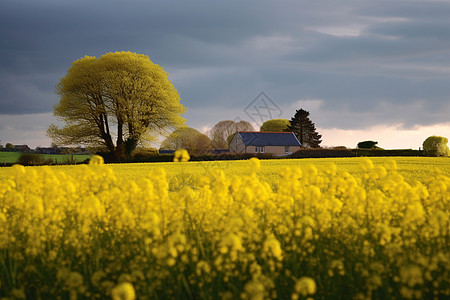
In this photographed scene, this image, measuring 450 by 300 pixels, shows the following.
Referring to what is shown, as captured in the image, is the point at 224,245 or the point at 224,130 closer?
the point at 224,245

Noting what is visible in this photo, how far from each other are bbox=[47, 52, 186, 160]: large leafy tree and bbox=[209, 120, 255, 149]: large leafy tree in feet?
96.1

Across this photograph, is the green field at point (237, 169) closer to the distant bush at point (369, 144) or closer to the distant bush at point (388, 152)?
the distant bush at point (388, 152)

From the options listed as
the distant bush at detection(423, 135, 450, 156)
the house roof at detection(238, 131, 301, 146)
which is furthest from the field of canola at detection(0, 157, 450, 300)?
the house roof at detection(238, 131, 301, 146)

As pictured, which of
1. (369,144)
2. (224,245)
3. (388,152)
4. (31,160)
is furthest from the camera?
(369,144)

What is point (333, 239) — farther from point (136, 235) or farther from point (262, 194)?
point (136, 235)

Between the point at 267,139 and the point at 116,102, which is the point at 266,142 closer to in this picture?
the point at 267,139

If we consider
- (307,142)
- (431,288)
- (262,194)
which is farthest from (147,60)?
(307,142)

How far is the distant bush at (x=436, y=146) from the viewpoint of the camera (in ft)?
140

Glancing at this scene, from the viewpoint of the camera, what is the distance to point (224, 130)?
69.1 m

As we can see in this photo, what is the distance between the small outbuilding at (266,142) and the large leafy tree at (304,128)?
1005 cm

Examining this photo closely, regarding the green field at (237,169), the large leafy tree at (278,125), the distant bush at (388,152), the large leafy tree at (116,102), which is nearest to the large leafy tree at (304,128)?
the large leafy tree at (278,125)

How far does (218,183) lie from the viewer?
6371 mm

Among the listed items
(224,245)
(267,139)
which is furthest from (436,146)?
(224,245)

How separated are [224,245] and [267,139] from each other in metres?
53.7
